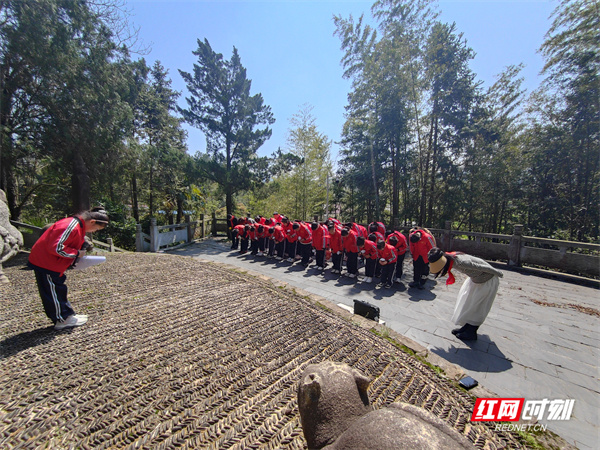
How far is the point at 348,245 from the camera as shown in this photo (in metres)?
5.94

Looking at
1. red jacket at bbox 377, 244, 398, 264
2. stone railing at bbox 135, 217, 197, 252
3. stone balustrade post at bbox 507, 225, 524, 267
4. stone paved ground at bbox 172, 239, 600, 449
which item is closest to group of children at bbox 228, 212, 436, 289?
red jacket at bbox 377, 244, 398, 264

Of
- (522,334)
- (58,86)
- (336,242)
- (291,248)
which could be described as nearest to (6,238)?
(58,86)

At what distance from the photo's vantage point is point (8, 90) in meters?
6.01

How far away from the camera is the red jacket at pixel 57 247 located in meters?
2.51

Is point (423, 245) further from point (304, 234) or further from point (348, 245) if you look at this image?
point (304, 234)

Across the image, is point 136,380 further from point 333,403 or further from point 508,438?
point 508,438

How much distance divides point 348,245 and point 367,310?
8.70ft

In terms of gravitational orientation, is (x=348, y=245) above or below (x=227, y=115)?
below

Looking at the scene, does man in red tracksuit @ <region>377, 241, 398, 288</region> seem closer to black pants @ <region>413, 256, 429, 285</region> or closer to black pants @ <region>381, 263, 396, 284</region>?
black pants @ <region>381, 263, 396, 284</region>

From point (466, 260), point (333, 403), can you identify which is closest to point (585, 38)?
point (466, 260)

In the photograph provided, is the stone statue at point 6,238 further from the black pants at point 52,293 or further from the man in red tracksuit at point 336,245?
the man in red tracksuit at point 336,245

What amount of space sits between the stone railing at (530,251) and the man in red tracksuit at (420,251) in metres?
2.78

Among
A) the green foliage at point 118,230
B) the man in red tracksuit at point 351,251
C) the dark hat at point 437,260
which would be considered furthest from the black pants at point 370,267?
the green foliage at point 118,230

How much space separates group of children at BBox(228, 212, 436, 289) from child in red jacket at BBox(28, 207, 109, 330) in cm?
472
